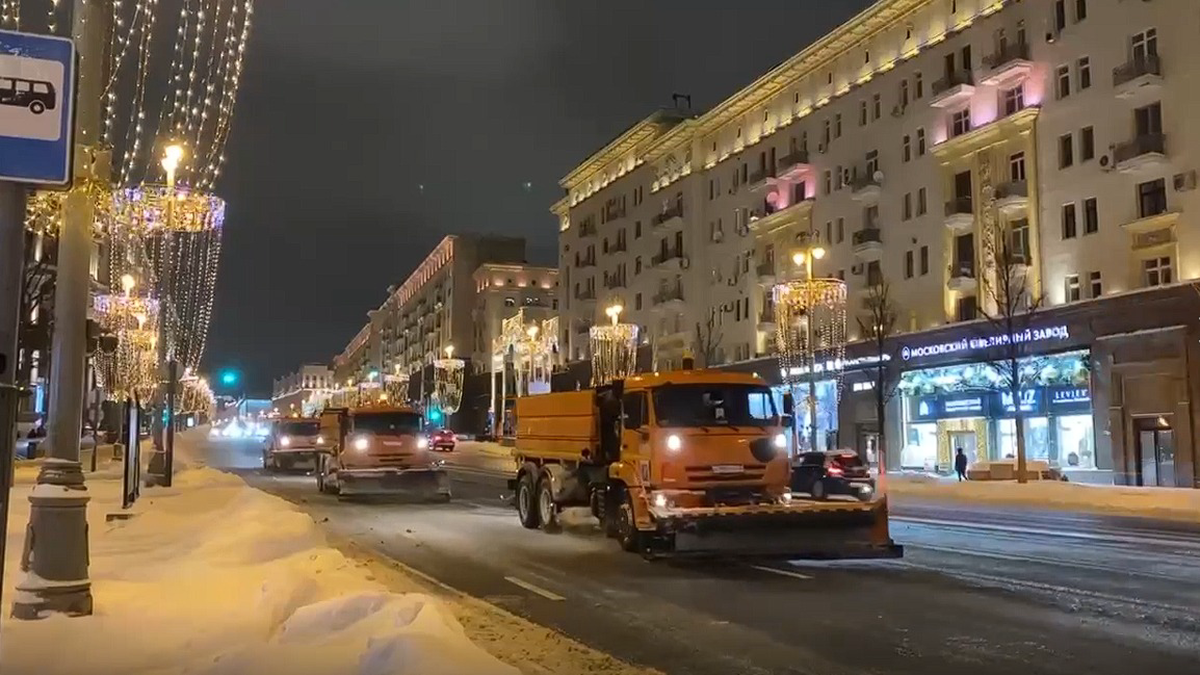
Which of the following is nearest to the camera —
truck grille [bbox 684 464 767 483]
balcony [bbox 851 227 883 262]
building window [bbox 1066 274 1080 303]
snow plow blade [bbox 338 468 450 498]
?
truck grille [bbox 684 464 767 483]

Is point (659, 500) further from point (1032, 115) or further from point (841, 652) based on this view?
point (1032, 115)

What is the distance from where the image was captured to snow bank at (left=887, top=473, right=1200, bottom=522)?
29.0m

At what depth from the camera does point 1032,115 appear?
44438 mm

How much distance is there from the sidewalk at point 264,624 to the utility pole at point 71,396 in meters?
0.27

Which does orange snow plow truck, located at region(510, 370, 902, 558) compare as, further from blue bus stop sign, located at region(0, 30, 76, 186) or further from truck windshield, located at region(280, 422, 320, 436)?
truck windshield, located at region(280, 422, 320, 436)

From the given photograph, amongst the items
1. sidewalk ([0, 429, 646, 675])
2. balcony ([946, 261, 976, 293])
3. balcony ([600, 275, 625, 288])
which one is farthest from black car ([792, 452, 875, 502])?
balcony ([600, 275, 625, 288])

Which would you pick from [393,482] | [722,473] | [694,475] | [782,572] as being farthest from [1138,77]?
[782,572]

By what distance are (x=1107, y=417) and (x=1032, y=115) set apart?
508 inches

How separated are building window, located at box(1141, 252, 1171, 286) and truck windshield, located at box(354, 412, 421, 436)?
26.7m

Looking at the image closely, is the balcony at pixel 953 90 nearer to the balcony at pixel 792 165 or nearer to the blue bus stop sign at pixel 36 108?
the balcony at pixel 792 165

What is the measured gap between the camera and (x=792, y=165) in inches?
2386

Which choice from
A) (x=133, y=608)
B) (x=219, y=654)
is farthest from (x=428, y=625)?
(x=133, y=608)

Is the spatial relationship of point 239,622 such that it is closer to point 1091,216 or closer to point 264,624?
point 264,624

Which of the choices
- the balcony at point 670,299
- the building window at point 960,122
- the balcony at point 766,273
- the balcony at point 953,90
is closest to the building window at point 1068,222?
the building window at point 960,122
